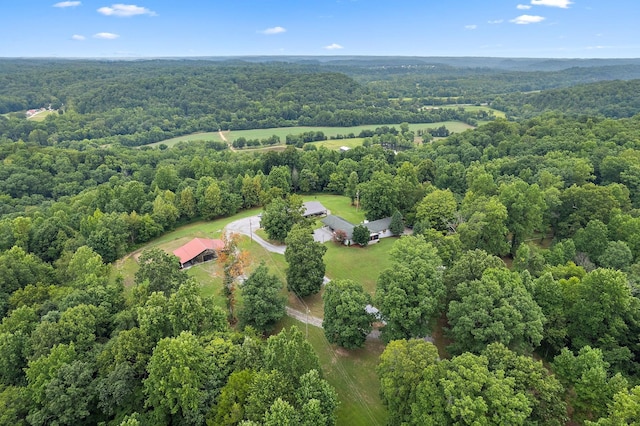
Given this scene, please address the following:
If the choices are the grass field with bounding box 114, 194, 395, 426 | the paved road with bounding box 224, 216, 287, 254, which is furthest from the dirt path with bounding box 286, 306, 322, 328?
the paved road with bounding box 224, 216, 287, 254

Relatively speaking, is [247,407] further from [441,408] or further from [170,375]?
[441,408]

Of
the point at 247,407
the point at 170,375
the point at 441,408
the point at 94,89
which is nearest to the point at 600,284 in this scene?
the point at 441,408

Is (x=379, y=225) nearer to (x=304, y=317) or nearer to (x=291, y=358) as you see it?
(x=304, y=317)

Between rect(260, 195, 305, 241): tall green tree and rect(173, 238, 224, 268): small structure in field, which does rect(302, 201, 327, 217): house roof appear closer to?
rect(260, 195, 305, 241): tall green tree

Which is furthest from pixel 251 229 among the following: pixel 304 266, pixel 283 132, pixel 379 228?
pixel 283 132

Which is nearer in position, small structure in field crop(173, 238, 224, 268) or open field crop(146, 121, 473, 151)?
small structure in field crop(173, 238, 224, 268)

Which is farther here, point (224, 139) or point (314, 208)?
point (224, 139)

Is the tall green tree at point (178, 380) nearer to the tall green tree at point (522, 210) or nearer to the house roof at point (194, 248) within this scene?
the house roof at point (194, 248)
